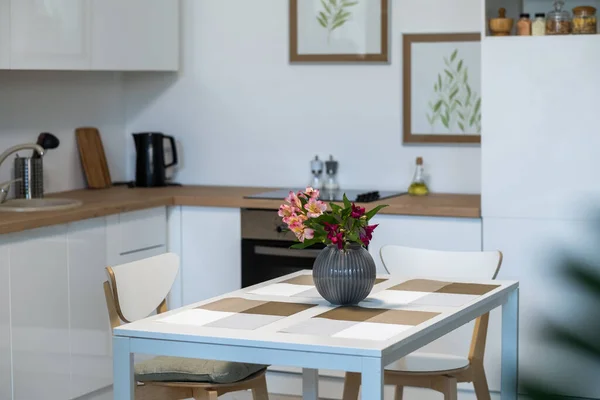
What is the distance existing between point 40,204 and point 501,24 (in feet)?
6.83

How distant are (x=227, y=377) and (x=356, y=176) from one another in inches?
81.1

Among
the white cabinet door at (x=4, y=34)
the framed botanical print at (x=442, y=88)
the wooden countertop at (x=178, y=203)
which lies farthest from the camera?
the framed botanical print at (x=442, y=88)

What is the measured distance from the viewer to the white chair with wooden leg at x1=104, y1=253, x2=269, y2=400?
2.70 m

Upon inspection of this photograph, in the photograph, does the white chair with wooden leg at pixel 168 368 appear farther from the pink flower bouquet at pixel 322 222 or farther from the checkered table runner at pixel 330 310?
the pink flower bouquet at pixel 322 222

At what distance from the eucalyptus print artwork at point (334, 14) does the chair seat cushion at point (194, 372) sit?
7.40 feet

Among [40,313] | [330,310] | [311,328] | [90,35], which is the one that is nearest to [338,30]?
[90,35]

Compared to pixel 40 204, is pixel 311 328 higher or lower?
lower

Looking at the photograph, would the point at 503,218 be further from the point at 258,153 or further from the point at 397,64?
the point at 258,153

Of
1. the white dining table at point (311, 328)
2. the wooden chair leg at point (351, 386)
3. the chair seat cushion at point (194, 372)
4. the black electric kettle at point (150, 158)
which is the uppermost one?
the black electric kettle at point (150, 158)

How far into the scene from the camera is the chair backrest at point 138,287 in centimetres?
273

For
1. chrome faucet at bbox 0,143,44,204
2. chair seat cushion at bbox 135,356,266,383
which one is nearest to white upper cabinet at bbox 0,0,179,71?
chrome faucet at bbox 0,143,44,204

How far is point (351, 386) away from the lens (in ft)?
9.68

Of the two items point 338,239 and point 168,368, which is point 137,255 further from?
point 338,239

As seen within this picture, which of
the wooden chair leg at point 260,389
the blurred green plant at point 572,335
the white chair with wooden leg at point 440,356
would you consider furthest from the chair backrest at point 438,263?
the blurred green plant at point 572,335
